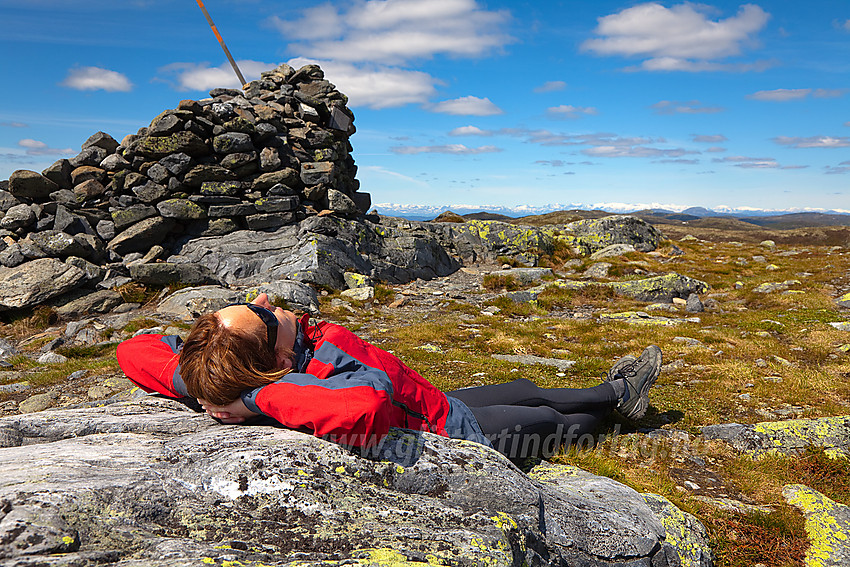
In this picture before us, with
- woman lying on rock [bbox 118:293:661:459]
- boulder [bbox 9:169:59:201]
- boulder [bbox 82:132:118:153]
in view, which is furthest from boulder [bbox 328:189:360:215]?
woman lying on rock [bbox 118:293:661:459]

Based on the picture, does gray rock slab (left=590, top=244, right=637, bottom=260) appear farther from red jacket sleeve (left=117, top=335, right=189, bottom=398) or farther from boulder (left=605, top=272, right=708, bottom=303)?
red jacket sleeve (left=117, top=335, right=189, bottom=398)

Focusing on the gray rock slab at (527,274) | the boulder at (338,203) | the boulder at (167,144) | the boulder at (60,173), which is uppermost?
the boulder at (167,144)

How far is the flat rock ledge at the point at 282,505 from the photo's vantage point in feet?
9.74

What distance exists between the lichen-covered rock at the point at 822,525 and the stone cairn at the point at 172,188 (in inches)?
845

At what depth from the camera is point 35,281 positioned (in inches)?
656

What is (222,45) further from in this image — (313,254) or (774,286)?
(774,286)

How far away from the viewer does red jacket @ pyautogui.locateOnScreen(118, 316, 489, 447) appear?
3910mm

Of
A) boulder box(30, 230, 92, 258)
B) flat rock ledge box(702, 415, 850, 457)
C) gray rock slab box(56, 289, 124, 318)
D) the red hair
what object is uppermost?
boulder box(30, 230, 92, 258)

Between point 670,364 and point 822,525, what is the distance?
6.44 meters

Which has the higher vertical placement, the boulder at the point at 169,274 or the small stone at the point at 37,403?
the boulder at the point at 169,274

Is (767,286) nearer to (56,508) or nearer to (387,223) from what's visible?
(387,223)

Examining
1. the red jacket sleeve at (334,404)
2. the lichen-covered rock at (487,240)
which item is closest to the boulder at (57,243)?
the lichen-covered rock at (487,240)

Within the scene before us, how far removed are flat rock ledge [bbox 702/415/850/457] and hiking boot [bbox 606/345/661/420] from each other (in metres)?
1.32

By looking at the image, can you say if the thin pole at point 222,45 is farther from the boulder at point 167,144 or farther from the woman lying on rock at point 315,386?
the woman lying on rock at point 315,386
